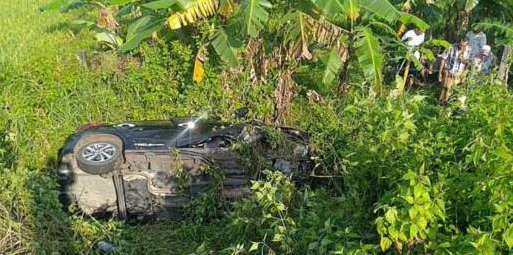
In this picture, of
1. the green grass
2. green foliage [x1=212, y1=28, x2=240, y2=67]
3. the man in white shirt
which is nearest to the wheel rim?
the green grass

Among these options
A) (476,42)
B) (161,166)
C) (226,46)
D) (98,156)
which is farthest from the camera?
(476,42)

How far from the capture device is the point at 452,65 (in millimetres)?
9227

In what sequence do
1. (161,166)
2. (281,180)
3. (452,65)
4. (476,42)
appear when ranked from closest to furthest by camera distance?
1. (281,180)
2. (161,166)
3. (452,65)
4. (476,42)

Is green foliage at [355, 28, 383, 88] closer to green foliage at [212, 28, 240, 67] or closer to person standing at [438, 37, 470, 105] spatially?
green foliage at [212, 28, 240, 67]

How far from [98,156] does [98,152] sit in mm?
46

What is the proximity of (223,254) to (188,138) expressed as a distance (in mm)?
1743

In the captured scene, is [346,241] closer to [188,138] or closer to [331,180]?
[331,180]

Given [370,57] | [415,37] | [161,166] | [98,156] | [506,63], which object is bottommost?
[161,166]

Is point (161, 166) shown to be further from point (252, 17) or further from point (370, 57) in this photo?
point (370, 57)

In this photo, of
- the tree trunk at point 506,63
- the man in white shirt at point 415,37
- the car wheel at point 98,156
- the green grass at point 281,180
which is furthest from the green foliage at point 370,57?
the car wheel at point 98,156

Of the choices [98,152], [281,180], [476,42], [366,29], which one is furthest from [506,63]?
[98,152]

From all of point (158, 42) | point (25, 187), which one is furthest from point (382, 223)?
point (158, 42)

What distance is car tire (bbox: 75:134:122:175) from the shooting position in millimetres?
5336

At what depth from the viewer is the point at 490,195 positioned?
293 cm
